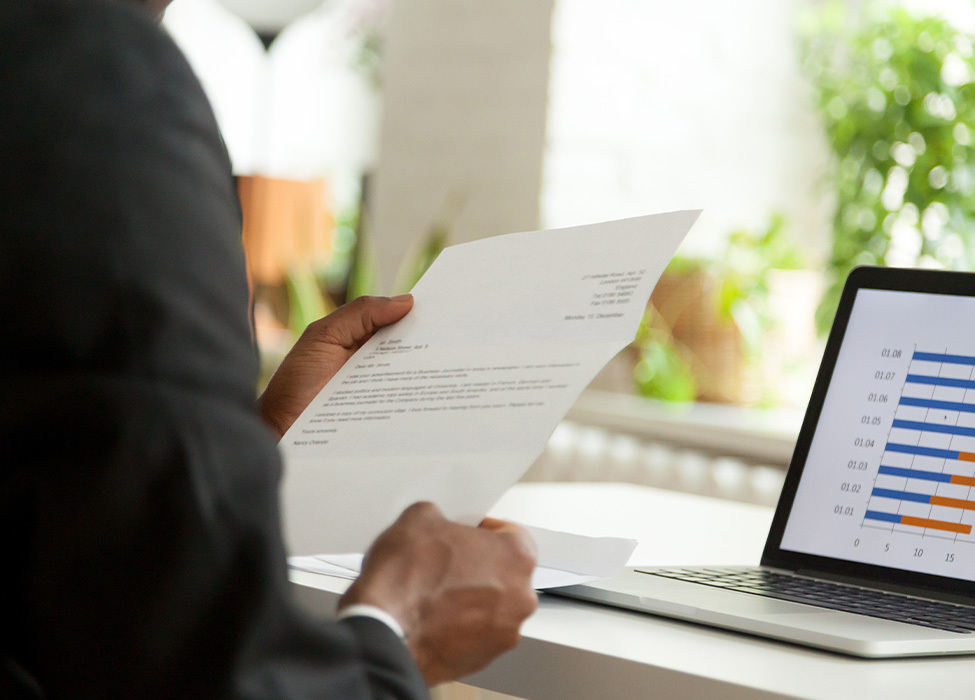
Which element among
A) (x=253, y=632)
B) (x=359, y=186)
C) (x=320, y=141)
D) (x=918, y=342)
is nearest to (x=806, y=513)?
(x=918, y=342)

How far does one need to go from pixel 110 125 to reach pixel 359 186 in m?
3.49

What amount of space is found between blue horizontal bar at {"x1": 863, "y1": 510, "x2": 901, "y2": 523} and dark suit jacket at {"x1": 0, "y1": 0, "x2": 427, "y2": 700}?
0.62m

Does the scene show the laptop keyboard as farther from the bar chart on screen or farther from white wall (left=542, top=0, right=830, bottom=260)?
white wall (left=542, top=0, right=830, bottom=260)

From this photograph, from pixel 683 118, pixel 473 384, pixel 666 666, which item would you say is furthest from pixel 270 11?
pixel 666 666

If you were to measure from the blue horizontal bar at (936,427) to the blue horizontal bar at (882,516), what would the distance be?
0.08 meters

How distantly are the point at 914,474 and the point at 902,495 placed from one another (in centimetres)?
2

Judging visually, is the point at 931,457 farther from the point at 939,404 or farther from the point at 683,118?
the point at 683,118

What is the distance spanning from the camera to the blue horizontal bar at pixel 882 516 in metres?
1.01

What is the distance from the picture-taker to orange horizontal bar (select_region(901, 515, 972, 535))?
3.23 feet

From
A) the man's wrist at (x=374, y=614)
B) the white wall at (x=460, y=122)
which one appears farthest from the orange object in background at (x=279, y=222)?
the man's wrist at (x=374, y=614)

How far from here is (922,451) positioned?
102cm

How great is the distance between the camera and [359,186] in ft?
13.1

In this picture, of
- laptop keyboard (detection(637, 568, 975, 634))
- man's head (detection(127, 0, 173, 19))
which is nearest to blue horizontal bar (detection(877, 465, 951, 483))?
laptop keyboard (detection(637, 568, 975, 634))

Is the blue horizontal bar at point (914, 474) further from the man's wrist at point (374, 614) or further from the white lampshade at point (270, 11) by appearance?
the white lampshade at point (270, 11)
